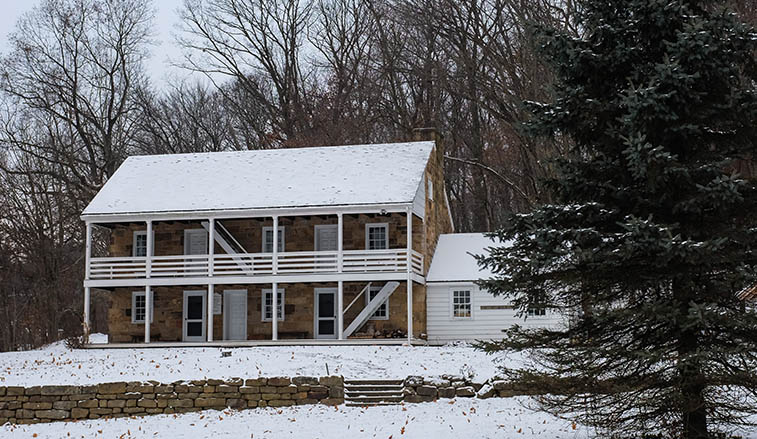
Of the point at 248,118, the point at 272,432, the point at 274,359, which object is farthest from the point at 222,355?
the point at 248,118

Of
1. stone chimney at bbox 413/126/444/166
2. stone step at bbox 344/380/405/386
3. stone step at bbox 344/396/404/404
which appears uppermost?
stone chimney at bbox 413/126/444/166

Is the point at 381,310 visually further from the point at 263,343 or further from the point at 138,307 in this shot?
the point at 138,307

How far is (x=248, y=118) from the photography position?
147 feet

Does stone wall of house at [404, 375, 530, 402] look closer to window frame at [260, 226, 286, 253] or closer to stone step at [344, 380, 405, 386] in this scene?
stone step at [344, 380, 405, 386]

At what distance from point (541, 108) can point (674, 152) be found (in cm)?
173

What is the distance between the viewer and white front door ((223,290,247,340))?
2848cm

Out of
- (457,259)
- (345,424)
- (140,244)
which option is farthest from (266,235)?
(345,424)

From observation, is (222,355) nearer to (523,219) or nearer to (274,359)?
(274,359)

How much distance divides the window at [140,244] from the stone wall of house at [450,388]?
45.1 feet

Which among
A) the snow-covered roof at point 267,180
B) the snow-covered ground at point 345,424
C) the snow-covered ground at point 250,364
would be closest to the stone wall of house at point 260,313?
the snow-covered roof at point 267,180

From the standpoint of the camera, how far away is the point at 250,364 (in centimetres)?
2059

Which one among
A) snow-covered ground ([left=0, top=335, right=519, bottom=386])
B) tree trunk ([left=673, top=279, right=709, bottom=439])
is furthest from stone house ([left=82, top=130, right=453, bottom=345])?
tree trunk ([left=673, top=279, right=709, bottom=439])

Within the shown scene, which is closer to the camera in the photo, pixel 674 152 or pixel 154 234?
pixel 674 152

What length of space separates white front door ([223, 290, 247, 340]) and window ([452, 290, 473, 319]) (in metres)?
6.32
